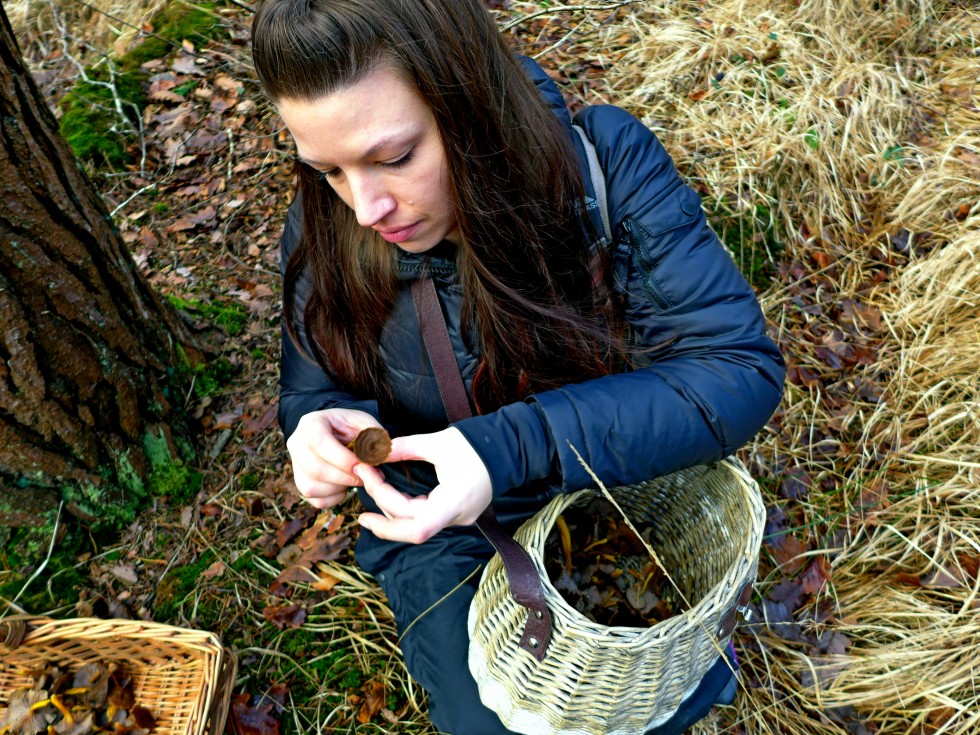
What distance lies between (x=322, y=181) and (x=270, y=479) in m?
1.44

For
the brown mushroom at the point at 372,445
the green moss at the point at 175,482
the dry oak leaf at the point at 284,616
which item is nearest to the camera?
the brown mushroom at the point at 372,445

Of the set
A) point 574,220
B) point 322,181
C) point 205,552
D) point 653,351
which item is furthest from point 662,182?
point 205,552

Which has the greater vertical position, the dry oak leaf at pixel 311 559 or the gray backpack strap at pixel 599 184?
the gray backpack strap at pixel 599 184

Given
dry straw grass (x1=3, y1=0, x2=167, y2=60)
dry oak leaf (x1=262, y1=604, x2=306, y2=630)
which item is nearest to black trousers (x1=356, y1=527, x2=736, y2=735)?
dry oak leaf (x1=262, y1=604, x2=306, y2=630)

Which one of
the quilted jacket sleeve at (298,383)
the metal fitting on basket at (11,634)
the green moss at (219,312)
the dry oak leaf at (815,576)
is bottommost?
the dry oak leaf at (815,576)

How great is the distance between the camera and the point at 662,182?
208 centimetres

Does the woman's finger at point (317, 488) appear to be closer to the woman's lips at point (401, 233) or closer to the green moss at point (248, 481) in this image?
the woman's lips at point (401, 233)

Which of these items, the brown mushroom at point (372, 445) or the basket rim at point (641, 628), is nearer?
the basket rim at point (641, 628)

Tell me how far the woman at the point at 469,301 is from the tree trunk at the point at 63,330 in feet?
2.08

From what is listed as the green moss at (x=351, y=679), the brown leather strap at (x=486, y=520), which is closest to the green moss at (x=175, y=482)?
the green moss at (x=351, y=679)

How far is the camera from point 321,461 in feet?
6.15

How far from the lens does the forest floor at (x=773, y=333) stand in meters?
2.52

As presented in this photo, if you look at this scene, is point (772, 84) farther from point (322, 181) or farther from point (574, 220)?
point (322, 181)

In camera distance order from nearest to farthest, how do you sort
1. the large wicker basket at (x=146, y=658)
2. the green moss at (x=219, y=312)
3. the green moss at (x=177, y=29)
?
the large wicker basket at (x=146, y=658), the green moss at (x=219, y=312), the green moss at (x=177, y=29)
